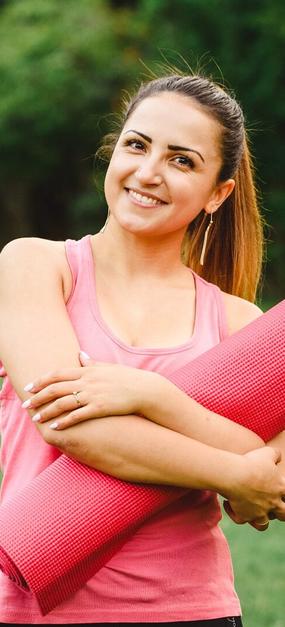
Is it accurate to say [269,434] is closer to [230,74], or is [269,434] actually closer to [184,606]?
[184,606]

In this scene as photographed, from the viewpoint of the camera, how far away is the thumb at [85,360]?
231 centimetres

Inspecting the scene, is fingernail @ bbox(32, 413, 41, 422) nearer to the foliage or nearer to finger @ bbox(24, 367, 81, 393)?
finger @ bbox(24, 367, 81, 393)

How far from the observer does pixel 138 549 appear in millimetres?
2340

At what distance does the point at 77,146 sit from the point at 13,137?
1.69 metres

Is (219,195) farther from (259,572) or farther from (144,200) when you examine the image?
(259,572)

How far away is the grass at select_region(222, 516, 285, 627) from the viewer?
4.66 meters

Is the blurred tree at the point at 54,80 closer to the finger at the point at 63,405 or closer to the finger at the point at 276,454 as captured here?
the finger at the point at 276,454

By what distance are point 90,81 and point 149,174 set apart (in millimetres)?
20954

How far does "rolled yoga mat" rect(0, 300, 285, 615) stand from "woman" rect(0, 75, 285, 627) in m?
0.05

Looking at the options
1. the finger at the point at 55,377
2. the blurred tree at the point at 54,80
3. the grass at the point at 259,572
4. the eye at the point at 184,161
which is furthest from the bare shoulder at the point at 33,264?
the blurred tree at the point at 54,80

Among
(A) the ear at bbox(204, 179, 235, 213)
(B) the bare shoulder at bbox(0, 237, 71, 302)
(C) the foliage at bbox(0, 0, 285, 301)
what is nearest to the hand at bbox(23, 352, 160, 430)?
(B) the bare shoulder at bbox(0, 237, 71, 302)

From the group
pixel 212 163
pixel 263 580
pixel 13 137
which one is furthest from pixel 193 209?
pixel 13 137

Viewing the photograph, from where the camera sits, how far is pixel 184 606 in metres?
2.35

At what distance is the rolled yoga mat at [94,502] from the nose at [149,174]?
425 millimetres
